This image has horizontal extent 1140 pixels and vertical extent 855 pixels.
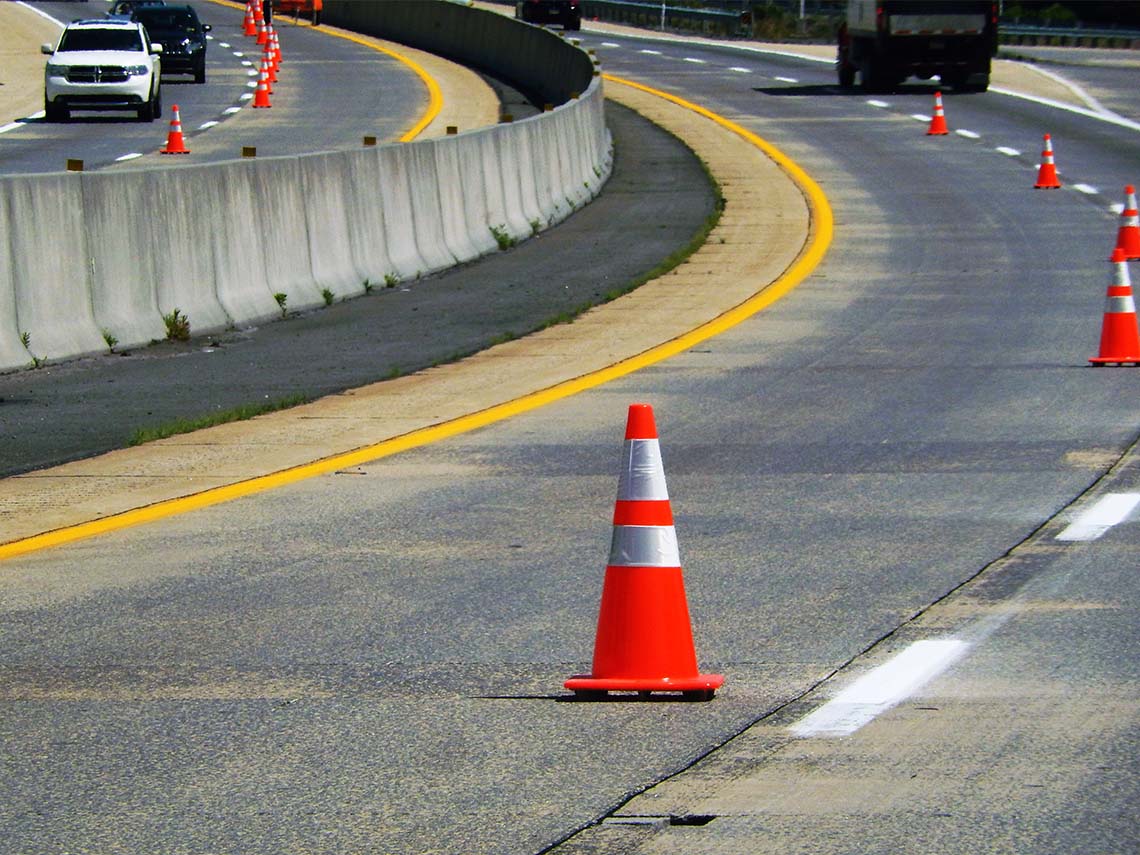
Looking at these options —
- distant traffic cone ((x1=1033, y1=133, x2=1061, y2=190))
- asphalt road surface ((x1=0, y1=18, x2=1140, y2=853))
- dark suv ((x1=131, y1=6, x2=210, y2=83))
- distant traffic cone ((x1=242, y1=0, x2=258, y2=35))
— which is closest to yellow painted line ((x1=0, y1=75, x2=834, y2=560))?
asphalt road surface ((x1=0, y1=18, x2=1140, y2=853))

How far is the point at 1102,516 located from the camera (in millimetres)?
9844

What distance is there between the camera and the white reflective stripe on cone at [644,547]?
7094 millimetres

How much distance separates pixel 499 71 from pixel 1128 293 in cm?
4173

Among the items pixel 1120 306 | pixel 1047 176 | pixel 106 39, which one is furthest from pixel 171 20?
pixel 1120 306

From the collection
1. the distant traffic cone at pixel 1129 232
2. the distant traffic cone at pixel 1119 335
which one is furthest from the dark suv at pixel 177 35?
the distant traffic cone at pixel 1119 335

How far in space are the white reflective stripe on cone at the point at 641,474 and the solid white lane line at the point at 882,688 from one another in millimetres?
894

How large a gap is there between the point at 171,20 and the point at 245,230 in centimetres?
3541

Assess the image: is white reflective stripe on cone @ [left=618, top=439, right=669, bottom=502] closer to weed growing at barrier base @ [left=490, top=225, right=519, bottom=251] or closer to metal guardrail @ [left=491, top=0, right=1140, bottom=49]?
weed growing at barrier base @ [left=490, top=225, right=519, bottom=251]

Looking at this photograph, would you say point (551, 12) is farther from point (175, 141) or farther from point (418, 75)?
point (175, 141)

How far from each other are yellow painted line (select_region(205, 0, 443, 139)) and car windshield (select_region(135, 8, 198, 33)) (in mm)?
5436

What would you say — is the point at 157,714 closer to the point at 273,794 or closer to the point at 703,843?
the point at 273,794

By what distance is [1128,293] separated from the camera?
14.9m

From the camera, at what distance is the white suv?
40.5 m

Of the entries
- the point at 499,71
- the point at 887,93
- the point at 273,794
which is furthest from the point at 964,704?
the point at 499,71
